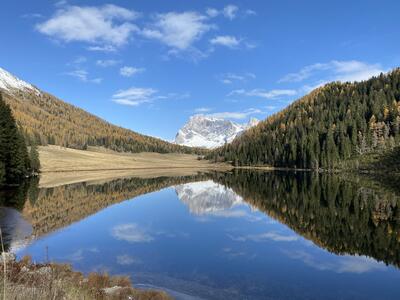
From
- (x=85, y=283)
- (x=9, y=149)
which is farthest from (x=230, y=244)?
(x=9, y=149)

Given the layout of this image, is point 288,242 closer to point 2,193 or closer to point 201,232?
point 201,232

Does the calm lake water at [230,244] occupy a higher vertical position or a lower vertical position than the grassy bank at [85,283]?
lower

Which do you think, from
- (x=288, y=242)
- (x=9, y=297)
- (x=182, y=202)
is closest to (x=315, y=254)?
(x=288, y=242)

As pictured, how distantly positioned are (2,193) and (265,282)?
5351cm

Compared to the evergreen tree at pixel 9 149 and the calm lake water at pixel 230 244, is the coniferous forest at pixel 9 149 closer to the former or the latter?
the evergreen tree at pixel 9 149

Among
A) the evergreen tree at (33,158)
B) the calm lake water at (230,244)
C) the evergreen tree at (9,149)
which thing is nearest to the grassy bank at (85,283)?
the calm lake water at (230,244)

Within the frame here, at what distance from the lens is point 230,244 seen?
33156 mm

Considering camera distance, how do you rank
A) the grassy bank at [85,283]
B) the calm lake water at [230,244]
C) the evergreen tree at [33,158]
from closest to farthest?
the grassy bank at [85,283] < the calm lake water at [230,244] < the evergreen tree at [33,158]

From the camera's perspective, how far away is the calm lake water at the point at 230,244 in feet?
72.3

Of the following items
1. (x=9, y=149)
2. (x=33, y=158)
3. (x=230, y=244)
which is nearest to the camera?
(x=230, y=244)

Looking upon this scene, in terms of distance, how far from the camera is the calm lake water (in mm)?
22031

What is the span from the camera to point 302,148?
181 metres

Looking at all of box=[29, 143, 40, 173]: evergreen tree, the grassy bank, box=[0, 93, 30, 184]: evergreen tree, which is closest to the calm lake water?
the grassy bank

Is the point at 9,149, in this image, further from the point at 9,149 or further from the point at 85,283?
the point at 85,283
